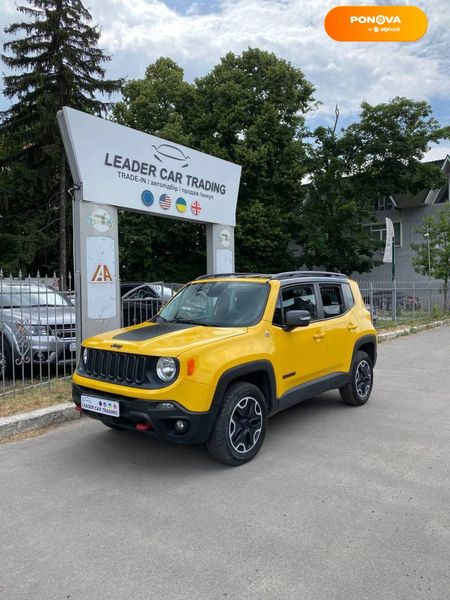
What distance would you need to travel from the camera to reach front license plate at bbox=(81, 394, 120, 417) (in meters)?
4.26

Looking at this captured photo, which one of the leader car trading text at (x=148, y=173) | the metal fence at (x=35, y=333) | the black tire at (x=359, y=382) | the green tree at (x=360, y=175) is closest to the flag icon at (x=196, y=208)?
the leader car trading text at (x=148, y=173)

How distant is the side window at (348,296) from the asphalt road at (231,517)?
5.43ft

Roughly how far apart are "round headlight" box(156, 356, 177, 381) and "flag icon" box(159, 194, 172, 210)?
209 inches

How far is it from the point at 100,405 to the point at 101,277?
12.1ft

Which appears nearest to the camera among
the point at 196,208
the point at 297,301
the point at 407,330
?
the point at 297,301

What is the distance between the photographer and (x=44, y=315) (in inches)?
309

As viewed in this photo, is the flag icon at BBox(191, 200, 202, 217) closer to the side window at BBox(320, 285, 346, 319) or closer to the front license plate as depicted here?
the side window at BBox(320, 285, 346, 319)

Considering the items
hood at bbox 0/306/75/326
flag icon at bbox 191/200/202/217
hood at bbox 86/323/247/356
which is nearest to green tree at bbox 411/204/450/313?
flag icon at bbox 191/200/202/217

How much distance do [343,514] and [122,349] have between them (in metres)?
2.28

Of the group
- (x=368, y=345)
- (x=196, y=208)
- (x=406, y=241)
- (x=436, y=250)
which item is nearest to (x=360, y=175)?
(x=406, y=241)

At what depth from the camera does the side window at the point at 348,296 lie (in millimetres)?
6457

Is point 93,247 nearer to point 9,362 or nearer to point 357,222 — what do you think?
point 9,362

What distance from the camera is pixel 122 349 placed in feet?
14.5

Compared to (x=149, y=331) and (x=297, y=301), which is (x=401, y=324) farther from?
(x=149, y=331)
